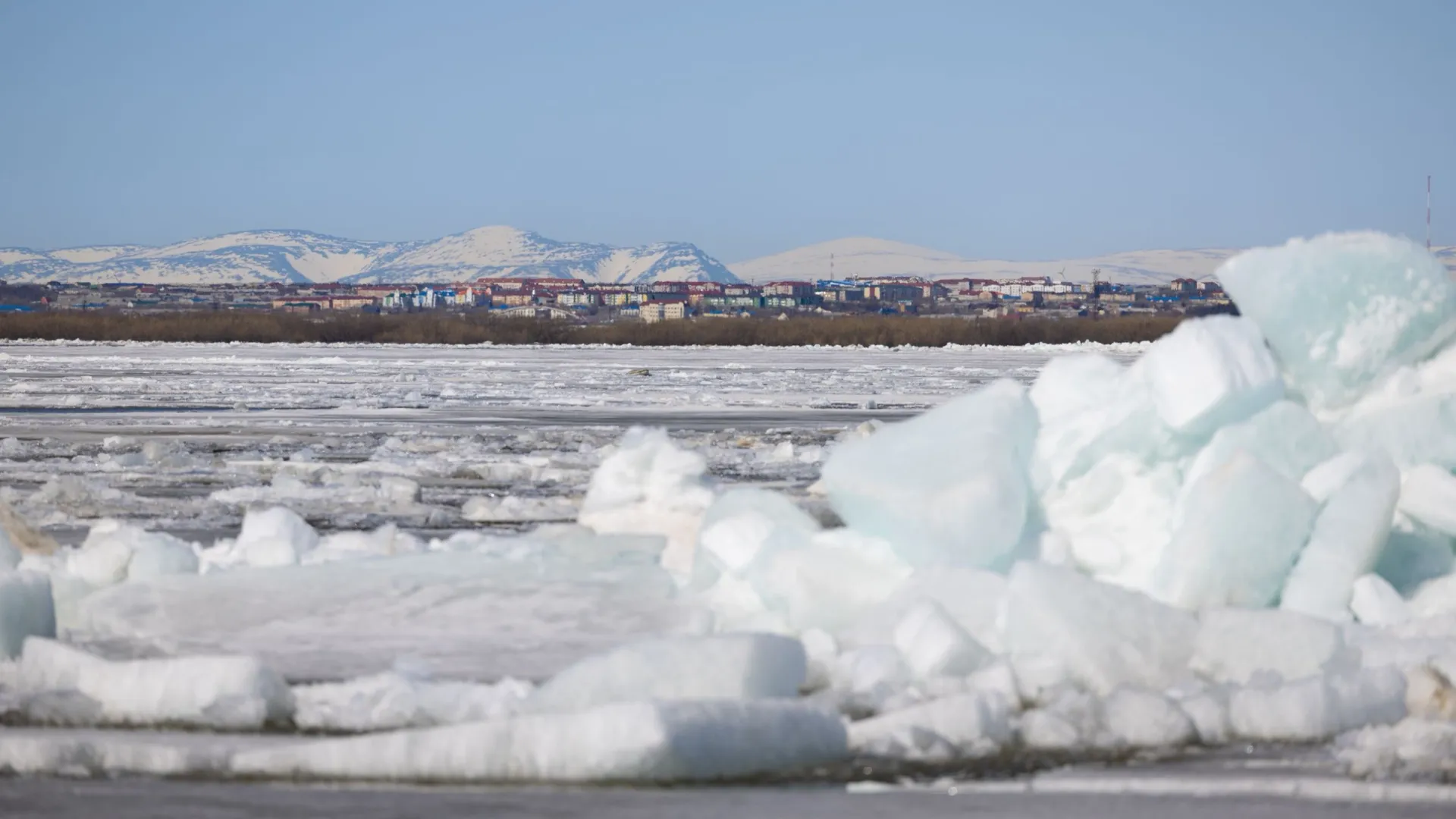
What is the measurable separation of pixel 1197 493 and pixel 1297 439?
583 millimetres

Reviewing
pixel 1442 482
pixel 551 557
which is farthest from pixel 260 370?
pixel 1442 482

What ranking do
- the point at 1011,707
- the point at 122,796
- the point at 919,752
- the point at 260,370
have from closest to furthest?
the point at 122,796
the point at 919,752
the point at 1011,707
the point at 260,370

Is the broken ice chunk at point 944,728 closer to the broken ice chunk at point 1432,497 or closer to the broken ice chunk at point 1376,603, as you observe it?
the broken ice chunk at point 1376,603

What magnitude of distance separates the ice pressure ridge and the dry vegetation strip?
165ft

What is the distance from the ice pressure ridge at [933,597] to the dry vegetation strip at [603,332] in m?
50.3

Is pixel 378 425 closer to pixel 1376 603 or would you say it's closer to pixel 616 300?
pixel 1376 603

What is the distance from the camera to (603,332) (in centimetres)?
6272

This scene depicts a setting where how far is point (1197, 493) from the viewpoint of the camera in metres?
5.23

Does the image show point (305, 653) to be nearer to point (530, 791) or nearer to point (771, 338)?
point (530, 791)

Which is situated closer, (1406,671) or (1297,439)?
(1406,671)

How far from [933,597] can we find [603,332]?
58218 millimetres

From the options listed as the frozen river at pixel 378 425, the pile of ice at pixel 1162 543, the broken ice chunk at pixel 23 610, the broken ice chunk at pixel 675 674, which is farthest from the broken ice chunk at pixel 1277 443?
the frozen river at pixel 378 425

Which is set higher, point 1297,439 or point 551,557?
point 1297,439

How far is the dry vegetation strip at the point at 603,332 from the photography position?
2298 inches
